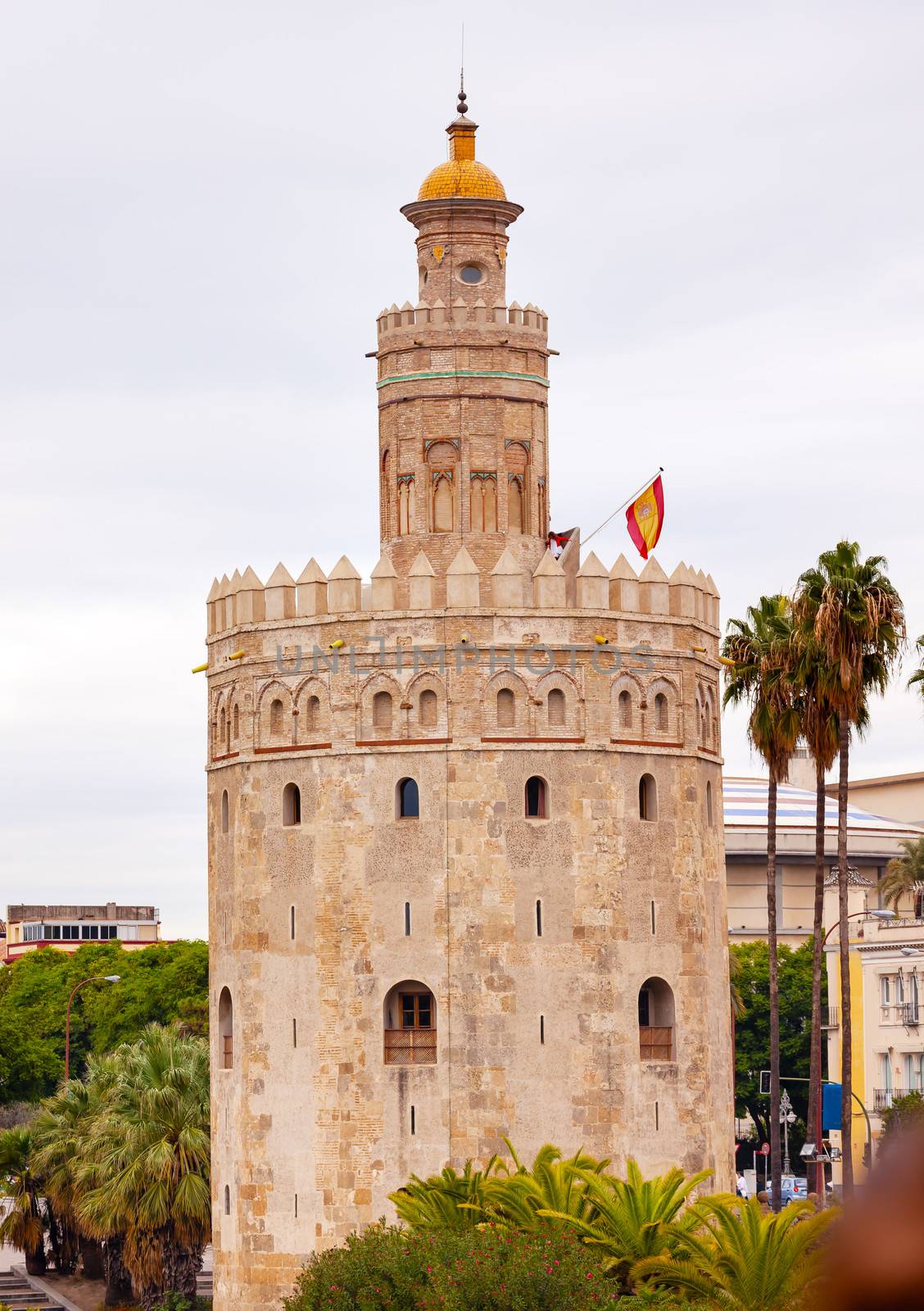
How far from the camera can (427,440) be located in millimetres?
43781

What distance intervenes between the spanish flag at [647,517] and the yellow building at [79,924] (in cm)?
12714

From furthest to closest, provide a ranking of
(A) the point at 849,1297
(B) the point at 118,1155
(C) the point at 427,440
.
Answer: (B) the point at 118,1155 < (C) the point at 427,440 < (A) the point at 849,1297

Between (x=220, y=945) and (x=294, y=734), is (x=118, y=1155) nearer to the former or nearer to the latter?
(x=220, y=945)

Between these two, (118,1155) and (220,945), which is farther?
(118,1155)

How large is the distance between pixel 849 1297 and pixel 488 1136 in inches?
1523

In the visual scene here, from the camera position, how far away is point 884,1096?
261 feet

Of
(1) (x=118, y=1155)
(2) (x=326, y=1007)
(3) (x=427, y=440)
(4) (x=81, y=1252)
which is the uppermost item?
(3) (x=427, y=440)

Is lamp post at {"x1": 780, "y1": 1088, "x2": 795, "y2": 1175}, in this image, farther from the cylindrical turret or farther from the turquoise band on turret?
the turquoise band on turret

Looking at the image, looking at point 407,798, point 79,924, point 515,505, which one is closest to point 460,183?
point 515,505

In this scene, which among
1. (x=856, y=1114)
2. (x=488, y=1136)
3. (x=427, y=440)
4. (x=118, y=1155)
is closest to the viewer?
(x=488, y=1136)

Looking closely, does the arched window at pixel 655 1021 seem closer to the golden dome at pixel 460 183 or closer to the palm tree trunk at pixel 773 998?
the palm tree trunk at pixel 773 998

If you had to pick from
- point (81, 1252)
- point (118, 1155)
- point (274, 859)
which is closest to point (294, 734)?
point (274, 859)

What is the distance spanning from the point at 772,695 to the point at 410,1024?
52.6 ft

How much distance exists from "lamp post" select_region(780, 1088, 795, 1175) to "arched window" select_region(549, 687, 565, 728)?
4641cm
